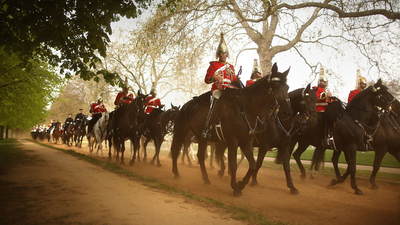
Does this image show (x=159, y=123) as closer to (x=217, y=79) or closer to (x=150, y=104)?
(x=150, y=104)

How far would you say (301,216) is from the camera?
499cm

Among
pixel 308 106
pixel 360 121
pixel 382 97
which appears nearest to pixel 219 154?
pixel 308 106

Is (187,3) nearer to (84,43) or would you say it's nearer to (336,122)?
(84,43)

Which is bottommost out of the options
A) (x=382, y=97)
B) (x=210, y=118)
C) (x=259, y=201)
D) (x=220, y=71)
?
(x=259, y=201)

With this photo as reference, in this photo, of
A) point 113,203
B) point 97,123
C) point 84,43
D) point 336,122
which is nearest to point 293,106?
point 336,122

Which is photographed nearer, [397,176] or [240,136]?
[240,136]

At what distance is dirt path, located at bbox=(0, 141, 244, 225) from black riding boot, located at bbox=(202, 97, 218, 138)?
72.3 inches

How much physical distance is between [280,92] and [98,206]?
4.19 m

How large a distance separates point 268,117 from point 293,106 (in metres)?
1.56

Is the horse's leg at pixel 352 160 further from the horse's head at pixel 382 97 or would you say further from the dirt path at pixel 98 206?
the dirt path at pixel 98 206

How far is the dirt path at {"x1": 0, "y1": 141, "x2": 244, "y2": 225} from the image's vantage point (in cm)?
379

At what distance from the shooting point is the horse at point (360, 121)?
7.80 m

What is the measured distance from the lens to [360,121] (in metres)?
8.09

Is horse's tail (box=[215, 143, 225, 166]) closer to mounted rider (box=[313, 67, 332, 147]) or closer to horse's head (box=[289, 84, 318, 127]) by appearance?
horse's head (box=[289, 84, 318, 127])
